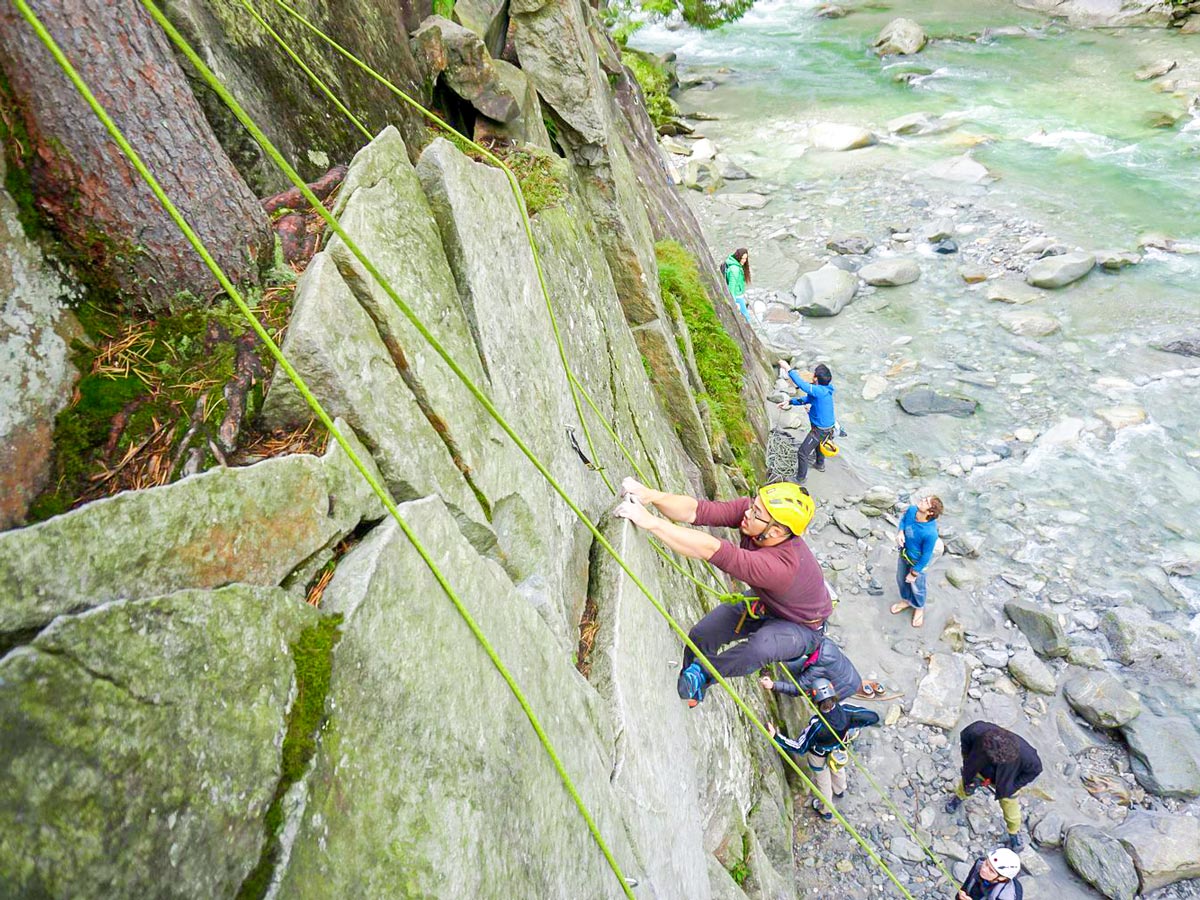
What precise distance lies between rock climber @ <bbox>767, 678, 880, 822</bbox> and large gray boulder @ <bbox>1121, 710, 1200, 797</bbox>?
3108 mm

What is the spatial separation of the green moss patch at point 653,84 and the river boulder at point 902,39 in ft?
27.5

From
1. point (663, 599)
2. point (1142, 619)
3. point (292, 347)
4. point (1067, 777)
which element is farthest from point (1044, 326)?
point (292, 347)

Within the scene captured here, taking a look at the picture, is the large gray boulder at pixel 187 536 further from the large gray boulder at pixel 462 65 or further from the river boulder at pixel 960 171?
the river boulder at pixel 960 171

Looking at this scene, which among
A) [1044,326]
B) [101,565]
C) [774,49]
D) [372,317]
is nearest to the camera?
[101,565]

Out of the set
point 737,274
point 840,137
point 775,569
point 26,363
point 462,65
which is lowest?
point 840,137

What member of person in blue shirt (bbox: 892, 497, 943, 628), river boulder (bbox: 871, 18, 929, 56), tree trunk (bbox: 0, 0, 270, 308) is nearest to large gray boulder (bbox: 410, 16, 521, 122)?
tree trunk (bbox: 0, 0, 270, 308)

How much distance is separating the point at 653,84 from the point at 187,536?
→ 26081 millimetres

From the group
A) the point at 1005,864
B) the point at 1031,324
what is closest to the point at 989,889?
the point at 1005,864

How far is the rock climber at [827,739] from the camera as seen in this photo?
7238 mm

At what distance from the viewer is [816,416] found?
38.2ft

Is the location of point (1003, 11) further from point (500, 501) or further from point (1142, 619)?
point (500, 501)

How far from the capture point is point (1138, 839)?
278 inches

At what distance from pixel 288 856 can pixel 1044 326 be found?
16.4 metres

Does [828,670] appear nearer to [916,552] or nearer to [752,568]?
[752,568]
